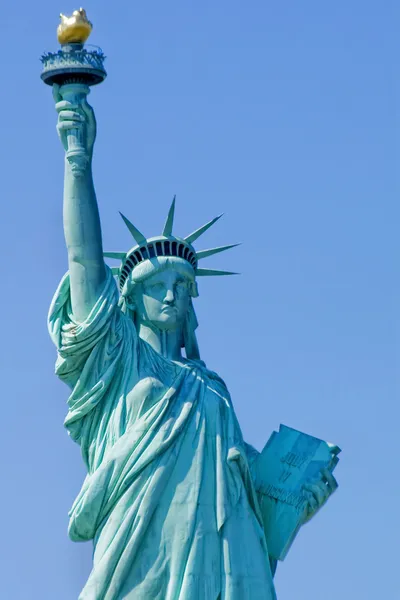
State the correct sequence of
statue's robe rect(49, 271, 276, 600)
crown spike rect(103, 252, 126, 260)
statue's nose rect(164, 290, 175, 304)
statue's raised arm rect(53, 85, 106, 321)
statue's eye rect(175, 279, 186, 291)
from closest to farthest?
1. statue's robe rect(49, 271, 276, 600)
2. statue's raised arm rect(53, 85, 106, 321)
3. statue's nose rect(164, 290, 175, 304)
4. statue's eye rect(175, 279, 186, 291)
5. crown spike rect(103, 252, 126, 260)

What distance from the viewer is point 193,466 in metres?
29.0

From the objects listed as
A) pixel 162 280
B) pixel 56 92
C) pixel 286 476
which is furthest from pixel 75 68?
pixel 286 476

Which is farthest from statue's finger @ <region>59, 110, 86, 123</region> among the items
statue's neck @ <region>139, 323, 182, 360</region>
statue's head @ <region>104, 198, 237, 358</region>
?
statue's neck @ <region>139, 323, 182, 360</region>

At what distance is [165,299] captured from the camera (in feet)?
97.7

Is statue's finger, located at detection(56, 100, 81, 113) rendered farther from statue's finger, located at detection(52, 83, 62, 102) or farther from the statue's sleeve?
the statue's sleeve

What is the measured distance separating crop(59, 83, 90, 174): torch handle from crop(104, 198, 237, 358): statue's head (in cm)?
105

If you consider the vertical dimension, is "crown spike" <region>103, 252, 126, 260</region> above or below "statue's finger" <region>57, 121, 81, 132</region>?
below

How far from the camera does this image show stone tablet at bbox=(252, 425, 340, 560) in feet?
97.2

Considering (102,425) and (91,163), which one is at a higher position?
(91,163)

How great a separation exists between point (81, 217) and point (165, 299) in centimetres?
127

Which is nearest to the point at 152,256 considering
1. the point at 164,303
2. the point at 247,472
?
the point at 164,303

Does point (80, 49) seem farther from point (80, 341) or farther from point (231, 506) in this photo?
point (231, 506)

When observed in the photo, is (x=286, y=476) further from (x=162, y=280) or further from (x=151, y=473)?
(x=162, y=280)

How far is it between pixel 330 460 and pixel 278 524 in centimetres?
85
